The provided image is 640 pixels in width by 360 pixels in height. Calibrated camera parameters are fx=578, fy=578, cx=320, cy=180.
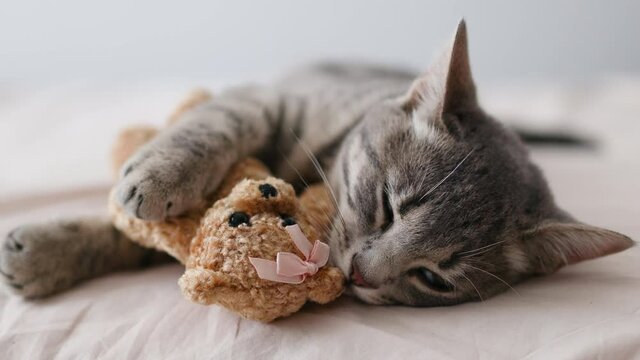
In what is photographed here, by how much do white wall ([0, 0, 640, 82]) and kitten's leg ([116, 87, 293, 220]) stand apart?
1647 mm

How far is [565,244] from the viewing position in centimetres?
104

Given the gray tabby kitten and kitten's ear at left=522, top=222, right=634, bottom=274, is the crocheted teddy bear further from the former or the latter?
kitten's ear at left=522, top=222, right=634, bottom=274

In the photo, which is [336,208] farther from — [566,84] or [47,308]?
[566,84]

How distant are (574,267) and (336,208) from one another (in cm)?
46

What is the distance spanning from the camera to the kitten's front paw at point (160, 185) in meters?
0.92

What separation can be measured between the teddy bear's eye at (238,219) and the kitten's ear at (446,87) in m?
0.44

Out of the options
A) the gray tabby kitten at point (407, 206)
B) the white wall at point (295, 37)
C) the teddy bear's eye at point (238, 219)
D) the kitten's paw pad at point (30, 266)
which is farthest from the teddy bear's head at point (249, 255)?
the white wall at point (295, 37)

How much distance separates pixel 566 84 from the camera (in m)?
2.69

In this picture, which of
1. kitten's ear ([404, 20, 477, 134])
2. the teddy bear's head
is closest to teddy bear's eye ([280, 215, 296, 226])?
the teddy bear's head

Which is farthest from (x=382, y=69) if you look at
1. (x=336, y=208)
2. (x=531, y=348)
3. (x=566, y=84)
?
(x=531, y=348)

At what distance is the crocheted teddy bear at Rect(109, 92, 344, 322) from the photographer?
31.7 inches

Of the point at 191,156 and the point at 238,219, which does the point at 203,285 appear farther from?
the point at 191,156

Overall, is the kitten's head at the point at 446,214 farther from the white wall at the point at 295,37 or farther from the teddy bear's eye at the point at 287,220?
the white wall at the point at 295,37

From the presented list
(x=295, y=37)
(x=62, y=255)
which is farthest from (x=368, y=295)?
(x=295, y=37)
